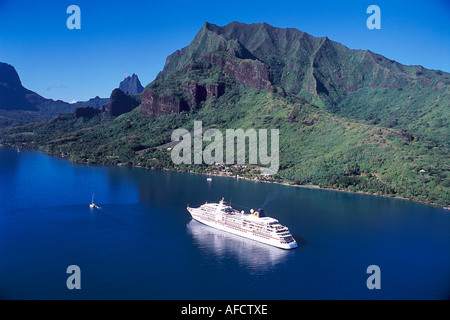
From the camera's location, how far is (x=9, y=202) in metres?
68.6

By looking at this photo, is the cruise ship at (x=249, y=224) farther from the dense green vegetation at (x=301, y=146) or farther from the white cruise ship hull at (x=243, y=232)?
the dense green vegetation at (x=301, y=146)

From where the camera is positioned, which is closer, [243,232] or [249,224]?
[249,224]

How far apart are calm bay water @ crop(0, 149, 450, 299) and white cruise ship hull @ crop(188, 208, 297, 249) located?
3.11 feet

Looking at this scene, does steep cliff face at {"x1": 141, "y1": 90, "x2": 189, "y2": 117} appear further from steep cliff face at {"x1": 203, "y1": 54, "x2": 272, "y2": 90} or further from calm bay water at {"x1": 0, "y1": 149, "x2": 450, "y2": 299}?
calm bay water at {"x1": 0, "y1": 149, "x2": 450, "y2": 299}

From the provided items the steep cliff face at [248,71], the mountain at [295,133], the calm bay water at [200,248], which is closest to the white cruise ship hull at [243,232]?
the calm bay water at [200,248]

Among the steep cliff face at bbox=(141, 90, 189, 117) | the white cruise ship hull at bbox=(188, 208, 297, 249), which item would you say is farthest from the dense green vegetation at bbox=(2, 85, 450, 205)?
the white cruise ship hull at bbox=(188, 208, 297, 249)

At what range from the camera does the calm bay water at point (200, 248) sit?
3884 centimetres

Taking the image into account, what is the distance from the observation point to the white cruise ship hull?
49750 mm

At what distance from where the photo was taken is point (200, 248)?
162 ft

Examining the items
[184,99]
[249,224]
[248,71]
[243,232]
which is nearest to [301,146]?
[248,71]

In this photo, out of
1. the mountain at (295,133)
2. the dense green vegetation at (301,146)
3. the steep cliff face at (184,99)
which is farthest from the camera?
the steep cliff face at (184,99)

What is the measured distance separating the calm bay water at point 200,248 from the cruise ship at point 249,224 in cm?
126

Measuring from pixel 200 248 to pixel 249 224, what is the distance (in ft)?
28.5

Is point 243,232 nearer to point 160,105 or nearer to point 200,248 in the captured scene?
point 200,248
